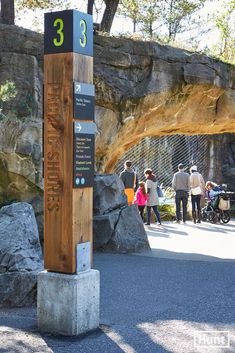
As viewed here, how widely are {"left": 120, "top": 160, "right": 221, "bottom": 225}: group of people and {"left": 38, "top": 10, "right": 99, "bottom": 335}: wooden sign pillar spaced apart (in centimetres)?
867

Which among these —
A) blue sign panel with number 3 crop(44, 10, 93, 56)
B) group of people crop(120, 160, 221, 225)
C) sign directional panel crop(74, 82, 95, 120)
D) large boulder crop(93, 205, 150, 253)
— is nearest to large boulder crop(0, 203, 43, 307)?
sign directional panel crop(74, 82, 95, 120)

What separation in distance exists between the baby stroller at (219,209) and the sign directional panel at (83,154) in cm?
1075

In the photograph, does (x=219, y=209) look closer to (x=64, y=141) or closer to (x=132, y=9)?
(x=64, y=141)

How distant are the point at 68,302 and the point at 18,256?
1526mm

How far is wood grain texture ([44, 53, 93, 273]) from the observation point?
4.98 meters

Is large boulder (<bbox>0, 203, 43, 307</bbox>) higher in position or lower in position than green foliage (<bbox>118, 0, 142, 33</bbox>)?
lower

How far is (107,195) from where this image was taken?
35.4 feet

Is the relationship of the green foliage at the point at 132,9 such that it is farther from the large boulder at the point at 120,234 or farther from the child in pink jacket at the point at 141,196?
the large boulder at the point at 120,234

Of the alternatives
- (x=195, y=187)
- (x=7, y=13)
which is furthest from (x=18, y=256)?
(x=195, y=187)

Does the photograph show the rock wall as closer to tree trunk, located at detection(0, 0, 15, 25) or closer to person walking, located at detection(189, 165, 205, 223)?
person walking, located at detection(189, 165, 205, 223)

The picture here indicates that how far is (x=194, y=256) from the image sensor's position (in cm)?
955

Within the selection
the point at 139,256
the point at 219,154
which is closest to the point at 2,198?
the point at 139,256

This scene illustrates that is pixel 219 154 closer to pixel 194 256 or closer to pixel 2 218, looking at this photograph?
pixel 194 256

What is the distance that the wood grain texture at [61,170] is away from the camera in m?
4.98
